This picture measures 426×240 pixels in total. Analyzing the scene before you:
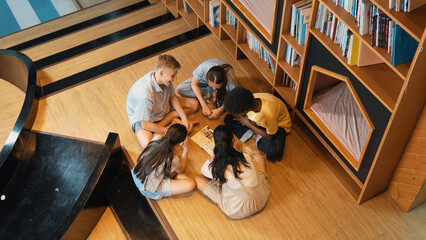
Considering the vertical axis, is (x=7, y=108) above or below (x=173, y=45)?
below

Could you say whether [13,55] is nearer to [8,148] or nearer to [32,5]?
[8,148]

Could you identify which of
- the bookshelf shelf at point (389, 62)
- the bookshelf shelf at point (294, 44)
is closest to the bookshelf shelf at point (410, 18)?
the bookshelf shelf at point (389, 62)

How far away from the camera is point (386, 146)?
2.81 meters

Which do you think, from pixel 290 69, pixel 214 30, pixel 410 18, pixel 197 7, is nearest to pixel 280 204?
pixel 290 69

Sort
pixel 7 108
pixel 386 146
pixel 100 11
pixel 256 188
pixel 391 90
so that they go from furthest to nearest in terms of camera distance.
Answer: pixel 100 11 < pixel 7 108 < pixel 256 188 < pixel 386 146 < pixel 391 90

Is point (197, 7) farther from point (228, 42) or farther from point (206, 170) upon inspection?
point (206, 170)

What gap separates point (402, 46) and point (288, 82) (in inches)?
56.5

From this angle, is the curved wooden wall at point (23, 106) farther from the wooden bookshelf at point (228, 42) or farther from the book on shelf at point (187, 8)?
the wooden bookshelf at point (228, 42)

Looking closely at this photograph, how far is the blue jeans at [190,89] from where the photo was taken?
3908 millimetres

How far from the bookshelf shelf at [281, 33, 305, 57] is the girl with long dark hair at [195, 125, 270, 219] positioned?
0.78 m

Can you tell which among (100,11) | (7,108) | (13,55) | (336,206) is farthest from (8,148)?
(336,206)

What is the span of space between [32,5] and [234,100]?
390cm

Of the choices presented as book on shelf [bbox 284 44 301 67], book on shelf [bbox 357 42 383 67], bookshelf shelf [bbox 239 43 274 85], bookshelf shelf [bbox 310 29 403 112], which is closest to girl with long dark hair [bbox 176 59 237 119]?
bookshelf shelf [bbox 239 43 274 85]

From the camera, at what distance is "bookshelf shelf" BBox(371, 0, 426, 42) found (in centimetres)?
220
